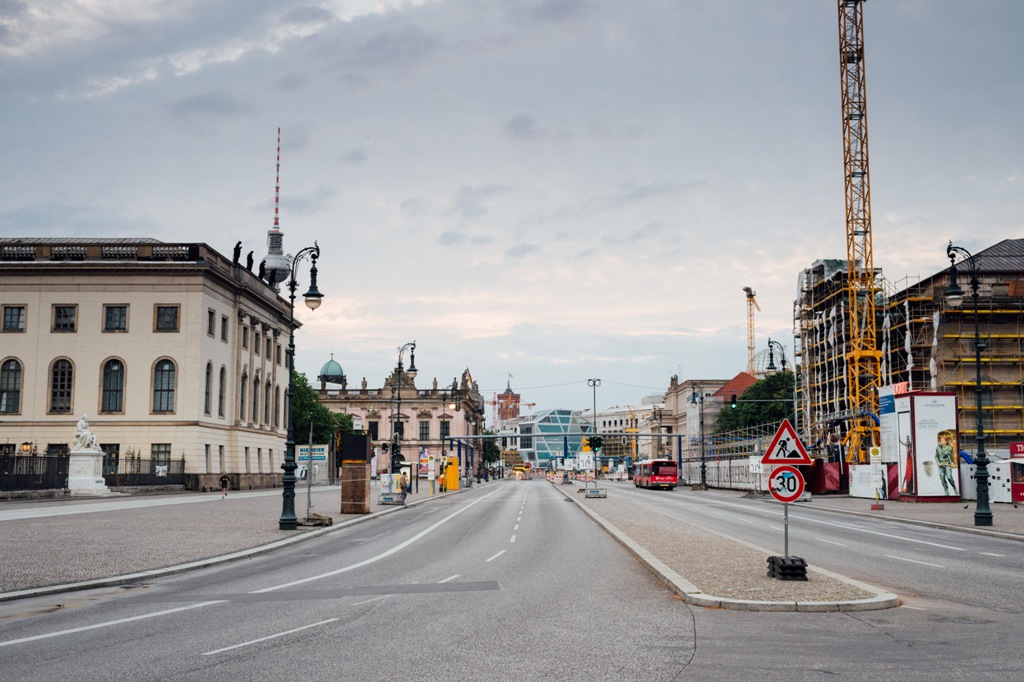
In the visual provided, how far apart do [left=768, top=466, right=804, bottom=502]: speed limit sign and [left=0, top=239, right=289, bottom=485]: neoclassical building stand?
5697 cm

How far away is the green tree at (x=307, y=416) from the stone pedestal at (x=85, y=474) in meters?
55.8

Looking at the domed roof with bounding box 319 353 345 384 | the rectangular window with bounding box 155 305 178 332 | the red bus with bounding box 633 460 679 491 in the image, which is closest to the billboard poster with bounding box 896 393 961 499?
the red bus with bounding box 633 460 679 491

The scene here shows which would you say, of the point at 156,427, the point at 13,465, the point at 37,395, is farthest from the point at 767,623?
the point at 37,395

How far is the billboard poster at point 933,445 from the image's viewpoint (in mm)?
48906

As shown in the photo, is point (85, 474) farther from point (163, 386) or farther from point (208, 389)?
point (208, 389)

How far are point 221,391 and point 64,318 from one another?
40.8ft

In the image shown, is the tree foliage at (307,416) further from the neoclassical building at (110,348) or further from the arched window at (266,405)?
the neoclassical building at (110,348)

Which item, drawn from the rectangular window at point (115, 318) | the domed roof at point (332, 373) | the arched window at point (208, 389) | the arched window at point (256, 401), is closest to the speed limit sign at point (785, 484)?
the arched window at point (208, 389)

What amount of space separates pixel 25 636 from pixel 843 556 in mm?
16263

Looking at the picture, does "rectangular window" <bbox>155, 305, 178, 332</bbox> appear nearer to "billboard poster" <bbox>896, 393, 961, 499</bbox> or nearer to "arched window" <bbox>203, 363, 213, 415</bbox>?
"arched window" <bbox>203, 363, 213, 415</bbox>

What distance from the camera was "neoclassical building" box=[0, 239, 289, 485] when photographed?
65062 millimetres

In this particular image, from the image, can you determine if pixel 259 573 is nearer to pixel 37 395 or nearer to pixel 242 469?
pixel 37 395

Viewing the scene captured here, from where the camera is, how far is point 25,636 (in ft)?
36.3

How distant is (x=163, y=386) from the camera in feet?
217
